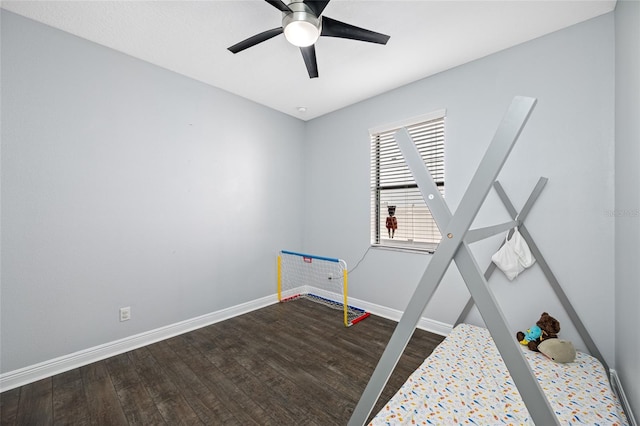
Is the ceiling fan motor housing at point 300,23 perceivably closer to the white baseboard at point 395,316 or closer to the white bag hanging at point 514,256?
the white bag hanging at point 514,256

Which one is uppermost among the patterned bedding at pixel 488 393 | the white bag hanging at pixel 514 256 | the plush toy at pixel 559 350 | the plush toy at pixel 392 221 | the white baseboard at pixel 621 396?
the plush toy at pixel 392 221

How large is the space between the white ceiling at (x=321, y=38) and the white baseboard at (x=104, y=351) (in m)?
2.52

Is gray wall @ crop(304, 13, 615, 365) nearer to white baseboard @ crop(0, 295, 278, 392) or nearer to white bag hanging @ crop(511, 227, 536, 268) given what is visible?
white bag hanging @ crop(511, 227, 536, 268)

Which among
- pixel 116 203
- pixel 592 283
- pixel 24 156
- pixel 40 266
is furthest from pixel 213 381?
pixel 592 283

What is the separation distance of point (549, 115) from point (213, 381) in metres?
3.23

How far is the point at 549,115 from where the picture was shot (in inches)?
78.8

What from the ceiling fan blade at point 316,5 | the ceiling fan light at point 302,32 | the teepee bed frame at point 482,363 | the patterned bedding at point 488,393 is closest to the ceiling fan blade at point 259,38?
the ceiling fan light at point 302,32

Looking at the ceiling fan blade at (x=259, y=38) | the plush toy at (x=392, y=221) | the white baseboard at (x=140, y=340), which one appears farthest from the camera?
the plush toy at (x=392, y=221)

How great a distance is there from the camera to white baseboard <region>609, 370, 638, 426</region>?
137 cm

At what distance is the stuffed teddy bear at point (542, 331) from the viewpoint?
1.87 metres

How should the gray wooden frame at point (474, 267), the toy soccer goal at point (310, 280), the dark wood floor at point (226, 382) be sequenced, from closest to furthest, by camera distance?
1. the gray wooden frame at point (474, 267)
2. the dark wood floor at point (226, 382)
3. the toy soccer goal at point (310, 280)

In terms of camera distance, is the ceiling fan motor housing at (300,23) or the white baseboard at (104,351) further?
the white baseboard at (104,351)

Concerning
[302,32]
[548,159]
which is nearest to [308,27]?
[302,32]

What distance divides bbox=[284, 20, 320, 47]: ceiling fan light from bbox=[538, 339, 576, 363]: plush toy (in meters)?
2.62
